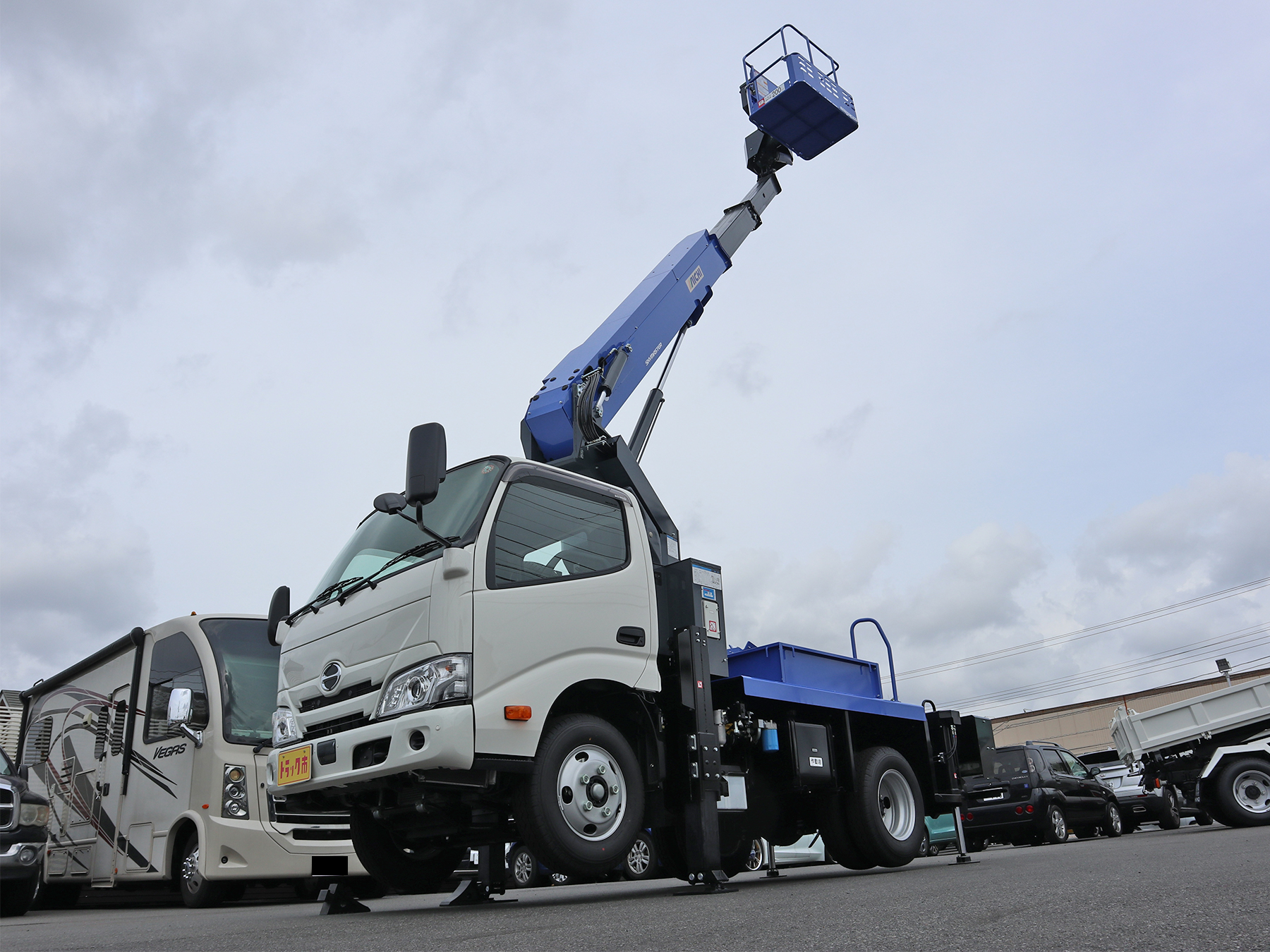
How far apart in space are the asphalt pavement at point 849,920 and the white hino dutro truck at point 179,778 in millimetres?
1030

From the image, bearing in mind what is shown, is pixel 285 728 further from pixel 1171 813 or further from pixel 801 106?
pixel 1171 813

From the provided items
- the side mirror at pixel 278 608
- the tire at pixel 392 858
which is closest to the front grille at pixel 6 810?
the side mirror at pixel 278 608

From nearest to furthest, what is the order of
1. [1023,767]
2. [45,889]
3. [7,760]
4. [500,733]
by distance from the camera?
[500,733], [7,760], [45,889], [1023,767]

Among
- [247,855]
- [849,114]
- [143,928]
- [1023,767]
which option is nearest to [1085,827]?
[1023,767]

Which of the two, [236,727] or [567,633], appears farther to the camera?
[236,727]

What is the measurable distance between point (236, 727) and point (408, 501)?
457cm

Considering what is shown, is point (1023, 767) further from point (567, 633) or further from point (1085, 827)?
point (567, 633)

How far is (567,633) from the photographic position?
223 inches

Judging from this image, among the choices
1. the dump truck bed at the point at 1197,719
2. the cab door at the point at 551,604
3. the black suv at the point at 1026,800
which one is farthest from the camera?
the black suv at the point at 1026,800

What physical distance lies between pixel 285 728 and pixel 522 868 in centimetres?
712

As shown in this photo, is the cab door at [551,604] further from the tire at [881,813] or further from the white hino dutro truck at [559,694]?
the tire at [881,813]

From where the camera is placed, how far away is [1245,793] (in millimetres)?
11688

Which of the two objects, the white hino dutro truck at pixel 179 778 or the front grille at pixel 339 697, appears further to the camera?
the white hino dutro truck at pixel 179 778

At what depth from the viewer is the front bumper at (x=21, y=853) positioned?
807 centimetres
